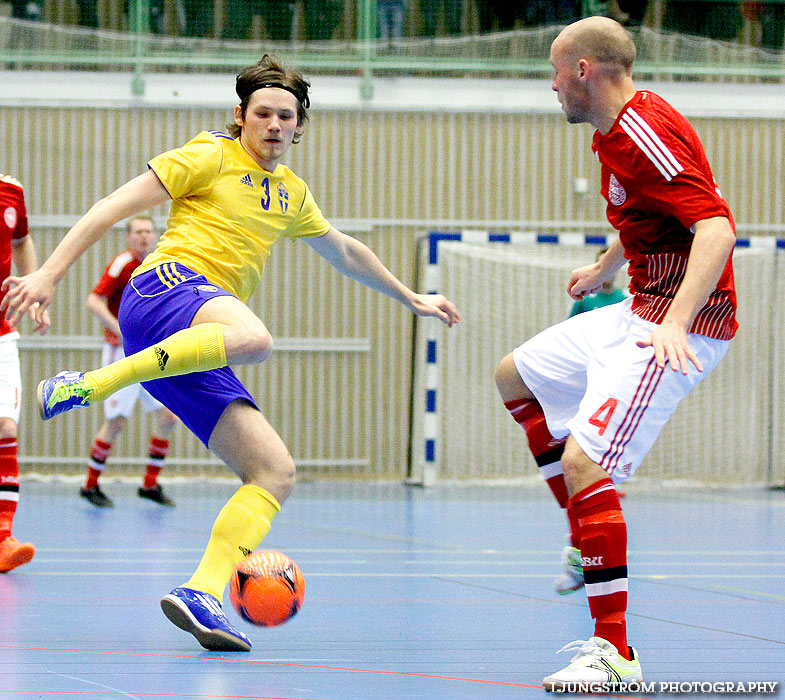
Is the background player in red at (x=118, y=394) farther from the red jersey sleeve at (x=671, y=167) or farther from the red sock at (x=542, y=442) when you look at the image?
the red jersey sleeve at (x=671, y=167)

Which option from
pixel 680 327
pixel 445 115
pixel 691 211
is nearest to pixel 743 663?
pixel 680 327

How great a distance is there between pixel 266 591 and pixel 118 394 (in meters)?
5.99

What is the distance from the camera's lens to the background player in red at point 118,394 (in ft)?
28.1

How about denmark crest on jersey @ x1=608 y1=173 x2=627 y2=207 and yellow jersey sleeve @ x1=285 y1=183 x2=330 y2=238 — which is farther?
yellow jersey sleeve @ x1=285 y1=183 x2=330 y2=238

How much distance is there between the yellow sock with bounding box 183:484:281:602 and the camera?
137 inches

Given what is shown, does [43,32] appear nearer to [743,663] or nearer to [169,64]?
[169,64]

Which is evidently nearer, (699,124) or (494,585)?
(494,585)

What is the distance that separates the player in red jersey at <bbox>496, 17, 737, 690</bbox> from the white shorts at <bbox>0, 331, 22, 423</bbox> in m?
3.18

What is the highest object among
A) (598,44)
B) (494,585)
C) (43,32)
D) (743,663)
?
(43,32)

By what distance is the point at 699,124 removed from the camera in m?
12.7

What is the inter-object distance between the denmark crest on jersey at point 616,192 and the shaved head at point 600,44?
12.9 inches

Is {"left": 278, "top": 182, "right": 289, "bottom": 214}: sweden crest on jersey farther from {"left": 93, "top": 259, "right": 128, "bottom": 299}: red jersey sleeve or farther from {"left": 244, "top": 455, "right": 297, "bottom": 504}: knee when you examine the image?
{"left": 93, "top": 259, "right": 128, "bottom": 299}: red jersey sleeve

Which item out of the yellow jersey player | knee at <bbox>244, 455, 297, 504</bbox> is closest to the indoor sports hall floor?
the yellow jersey player

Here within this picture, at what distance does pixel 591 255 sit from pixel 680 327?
30.9 feet
